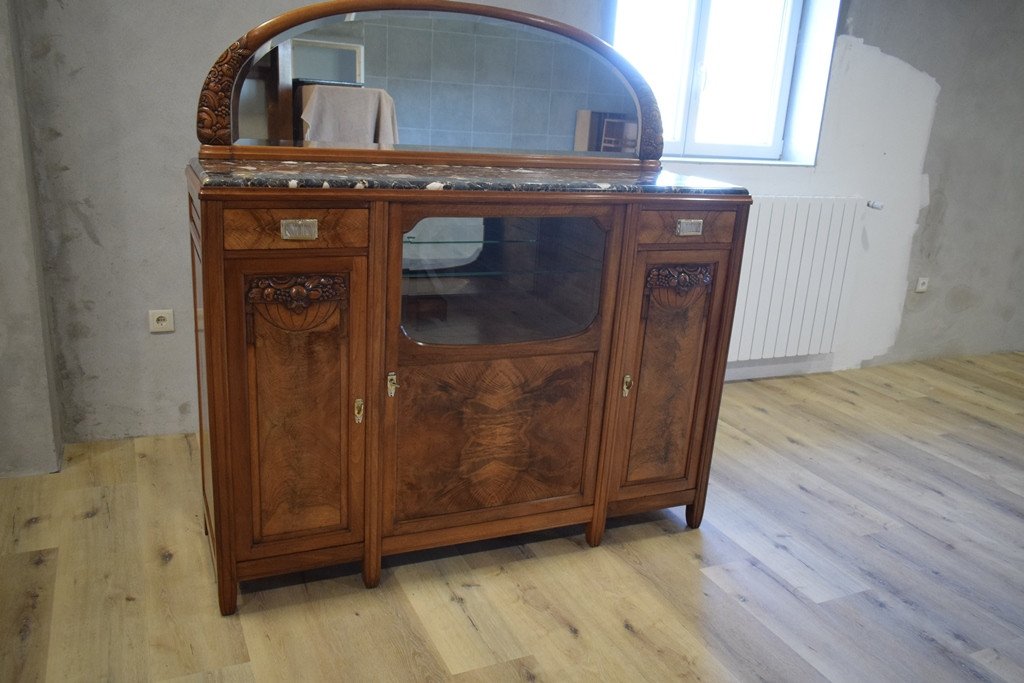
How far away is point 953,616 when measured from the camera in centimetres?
194

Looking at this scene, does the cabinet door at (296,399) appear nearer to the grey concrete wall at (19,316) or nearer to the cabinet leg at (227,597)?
the cabinet leg at (227,597)

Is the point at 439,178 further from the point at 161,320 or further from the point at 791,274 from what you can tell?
the point at 791,274

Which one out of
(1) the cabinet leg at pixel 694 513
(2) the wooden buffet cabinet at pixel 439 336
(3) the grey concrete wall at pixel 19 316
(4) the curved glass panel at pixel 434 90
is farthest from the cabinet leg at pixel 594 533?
(3) the grey concrete wall at pixel 19 316

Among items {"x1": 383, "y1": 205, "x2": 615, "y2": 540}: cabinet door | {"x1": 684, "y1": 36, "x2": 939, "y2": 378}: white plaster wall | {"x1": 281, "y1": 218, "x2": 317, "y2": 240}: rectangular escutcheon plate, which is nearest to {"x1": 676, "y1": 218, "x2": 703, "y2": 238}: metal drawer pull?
{"x1": 383, "y1": 205, "x2": 615, "y2": 540}: cabinet door

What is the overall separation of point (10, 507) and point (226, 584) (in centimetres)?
85

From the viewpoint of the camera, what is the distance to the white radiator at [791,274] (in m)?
3.24

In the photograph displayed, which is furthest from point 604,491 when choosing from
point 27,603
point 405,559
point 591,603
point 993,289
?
point 993,289

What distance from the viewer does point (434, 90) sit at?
7.10ft

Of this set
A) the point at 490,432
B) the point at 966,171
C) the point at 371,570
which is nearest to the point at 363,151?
the point at 490,432

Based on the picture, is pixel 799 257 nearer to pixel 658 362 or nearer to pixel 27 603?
pixel 658 362

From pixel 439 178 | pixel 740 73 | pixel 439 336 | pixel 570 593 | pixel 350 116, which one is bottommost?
pixel 570 593

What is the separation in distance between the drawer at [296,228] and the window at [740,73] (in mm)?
1818

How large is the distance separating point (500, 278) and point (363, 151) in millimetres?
472

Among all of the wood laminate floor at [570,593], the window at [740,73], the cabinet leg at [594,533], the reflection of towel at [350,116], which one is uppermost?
the window at [740,73]
